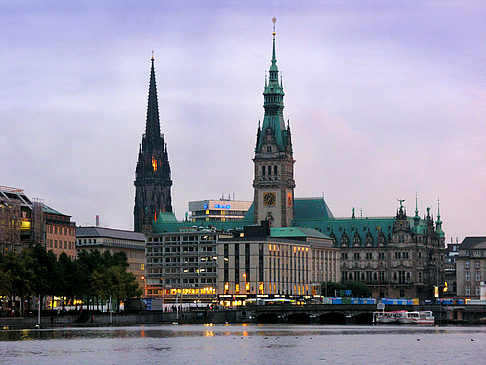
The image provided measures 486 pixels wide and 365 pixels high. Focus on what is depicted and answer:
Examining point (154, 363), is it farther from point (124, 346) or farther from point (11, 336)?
point (11, 336)

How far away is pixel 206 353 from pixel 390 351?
23469mm

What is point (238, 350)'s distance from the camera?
17262cm

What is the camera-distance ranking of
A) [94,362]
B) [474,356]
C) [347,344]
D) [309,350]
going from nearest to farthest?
1. [94,362]
2. [474,356]
3. [309,350]
4. [347,344]

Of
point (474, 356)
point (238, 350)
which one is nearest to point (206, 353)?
point (238, 350)

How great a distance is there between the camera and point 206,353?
→ 550 feet

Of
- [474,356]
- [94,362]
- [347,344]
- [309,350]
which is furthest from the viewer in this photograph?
[347,344]

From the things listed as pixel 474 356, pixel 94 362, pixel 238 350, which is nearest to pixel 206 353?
pixel 238 350

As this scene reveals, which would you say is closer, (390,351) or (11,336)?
(390,351)

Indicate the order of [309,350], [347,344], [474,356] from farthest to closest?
[347,344] → [309,350] → [474,356]

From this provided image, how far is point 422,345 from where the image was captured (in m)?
184

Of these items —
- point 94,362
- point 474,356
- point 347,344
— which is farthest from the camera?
point 347,344

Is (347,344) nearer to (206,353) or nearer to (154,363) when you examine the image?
(206,353)

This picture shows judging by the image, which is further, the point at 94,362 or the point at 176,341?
the point at 176,341

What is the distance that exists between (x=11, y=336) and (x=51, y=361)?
44.2 meters
